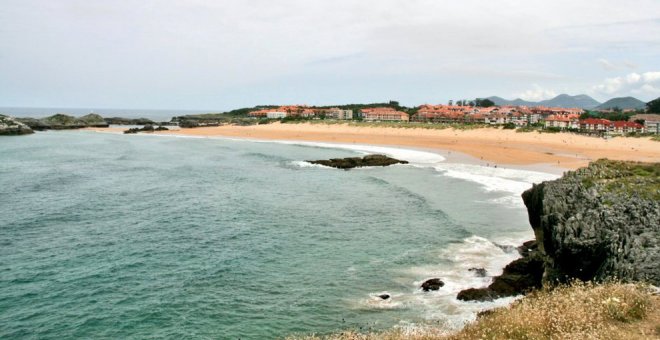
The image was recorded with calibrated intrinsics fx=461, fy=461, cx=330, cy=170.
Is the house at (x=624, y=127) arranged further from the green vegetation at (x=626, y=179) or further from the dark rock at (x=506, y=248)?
the green vegetation at (x=626, y=179)

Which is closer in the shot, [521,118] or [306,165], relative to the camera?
[306,165]

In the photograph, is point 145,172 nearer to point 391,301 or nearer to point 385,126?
point 391,301

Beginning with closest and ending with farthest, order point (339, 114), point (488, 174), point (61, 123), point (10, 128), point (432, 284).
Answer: point (432, 284), point (488, 174), point (10, 128), point (61, 123), point (339, 114)

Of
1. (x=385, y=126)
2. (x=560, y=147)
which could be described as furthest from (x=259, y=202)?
(x=385, y=126)

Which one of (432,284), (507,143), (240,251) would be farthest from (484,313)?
(507,143)

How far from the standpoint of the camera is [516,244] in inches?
921

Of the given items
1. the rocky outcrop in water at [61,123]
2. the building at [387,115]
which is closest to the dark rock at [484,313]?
the rocky outcrop in water at [61,123]

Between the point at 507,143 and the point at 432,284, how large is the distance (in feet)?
214

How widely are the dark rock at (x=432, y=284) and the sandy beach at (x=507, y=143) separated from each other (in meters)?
36.5

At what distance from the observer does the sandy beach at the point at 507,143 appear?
5606 centimetres

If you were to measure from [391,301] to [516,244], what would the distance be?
389 inches

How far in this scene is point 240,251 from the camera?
72.8ft

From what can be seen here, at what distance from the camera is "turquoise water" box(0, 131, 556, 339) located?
15516 millimetres

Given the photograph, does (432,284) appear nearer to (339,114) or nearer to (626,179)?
(626,179)
